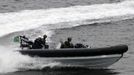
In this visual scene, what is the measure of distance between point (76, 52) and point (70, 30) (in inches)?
313

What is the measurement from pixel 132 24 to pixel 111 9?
3608 millimetres

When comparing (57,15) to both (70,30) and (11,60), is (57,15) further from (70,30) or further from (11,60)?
(11,60)

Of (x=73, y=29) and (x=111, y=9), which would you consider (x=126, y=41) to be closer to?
(x=73, y=29)

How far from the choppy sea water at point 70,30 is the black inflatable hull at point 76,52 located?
450 millimetres

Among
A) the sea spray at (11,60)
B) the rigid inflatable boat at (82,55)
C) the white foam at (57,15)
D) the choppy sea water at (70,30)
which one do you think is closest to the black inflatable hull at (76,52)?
the rigid inflatable boat at (82,55)

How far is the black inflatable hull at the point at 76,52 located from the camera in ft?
67.4

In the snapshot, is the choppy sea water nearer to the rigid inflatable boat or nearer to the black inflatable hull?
the rigid inflatable boat

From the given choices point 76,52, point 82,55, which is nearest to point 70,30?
point 82,55

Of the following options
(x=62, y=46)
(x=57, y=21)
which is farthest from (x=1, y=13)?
(x=62, y=46)

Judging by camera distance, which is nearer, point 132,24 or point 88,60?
point 88,60

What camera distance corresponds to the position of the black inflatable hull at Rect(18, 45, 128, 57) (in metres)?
20.5

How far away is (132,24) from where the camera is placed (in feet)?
100.0

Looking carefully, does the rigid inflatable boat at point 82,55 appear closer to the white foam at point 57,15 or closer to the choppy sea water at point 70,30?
the choppy sea water at point 70,30

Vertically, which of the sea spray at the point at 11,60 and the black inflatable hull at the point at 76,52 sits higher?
the black inflatable hull at the point at 76,52
